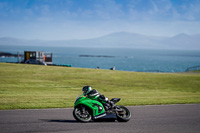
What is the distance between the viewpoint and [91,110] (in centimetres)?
995

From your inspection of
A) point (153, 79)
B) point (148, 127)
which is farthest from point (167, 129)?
point (153, 79)

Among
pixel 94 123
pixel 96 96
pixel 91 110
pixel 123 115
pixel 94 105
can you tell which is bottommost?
pixel 94 123

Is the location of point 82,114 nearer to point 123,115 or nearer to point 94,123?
point 94,123

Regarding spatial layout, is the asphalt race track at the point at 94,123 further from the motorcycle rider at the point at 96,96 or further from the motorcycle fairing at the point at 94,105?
the motorcycle rider at the point at 96,96

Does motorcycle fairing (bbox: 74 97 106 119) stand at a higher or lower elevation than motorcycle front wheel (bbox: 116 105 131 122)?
higher

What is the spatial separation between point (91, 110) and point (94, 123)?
0.48 meters

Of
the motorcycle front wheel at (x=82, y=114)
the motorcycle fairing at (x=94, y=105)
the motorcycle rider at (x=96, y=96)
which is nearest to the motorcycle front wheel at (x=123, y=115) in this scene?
the motorcycle rider at (x=96, y=96)

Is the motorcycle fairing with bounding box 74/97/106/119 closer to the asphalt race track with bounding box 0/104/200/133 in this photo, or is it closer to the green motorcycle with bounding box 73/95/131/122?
the green motorcycle with bounding box 73/95/131/122

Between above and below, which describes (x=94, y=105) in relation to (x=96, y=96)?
below

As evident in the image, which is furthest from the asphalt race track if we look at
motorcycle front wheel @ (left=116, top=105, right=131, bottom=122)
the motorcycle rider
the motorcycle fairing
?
the motorcycle rider

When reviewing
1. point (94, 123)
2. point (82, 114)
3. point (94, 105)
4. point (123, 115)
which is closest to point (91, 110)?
point (94, 105)

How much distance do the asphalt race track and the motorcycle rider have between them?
2.27ft

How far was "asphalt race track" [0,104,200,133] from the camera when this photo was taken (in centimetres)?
885

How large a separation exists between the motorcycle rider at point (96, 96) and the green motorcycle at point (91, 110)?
0.31 ft
